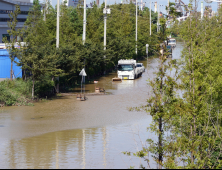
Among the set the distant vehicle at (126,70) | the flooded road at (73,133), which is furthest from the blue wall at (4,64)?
the distant vehicle at (126,70)

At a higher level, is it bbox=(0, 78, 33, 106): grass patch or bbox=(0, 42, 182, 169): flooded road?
bbox=(0, 78, 33, 106): grass patch

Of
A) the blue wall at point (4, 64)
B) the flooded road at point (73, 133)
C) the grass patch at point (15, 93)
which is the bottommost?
the flooded road at point (73, 133)

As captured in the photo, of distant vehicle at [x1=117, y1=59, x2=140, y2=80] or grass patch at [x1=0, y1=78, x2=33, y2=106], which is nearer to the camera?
grass patch at [x1=0, y1=78, x2=33, y2=106]

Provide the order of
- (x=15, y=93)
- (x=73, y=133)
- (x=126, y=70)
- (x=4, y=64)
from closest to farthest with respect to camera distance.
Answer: (x=73, y=133), (x=15, y=93), (x=4, y=64), (x=126, y=70)

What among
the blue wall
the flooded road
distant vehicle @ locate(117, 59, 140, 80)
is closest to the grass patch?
the flooded road

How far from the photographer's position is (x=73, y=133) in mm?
18625

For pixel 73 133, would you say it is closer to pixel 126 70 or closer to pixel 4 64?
pixel 4 64

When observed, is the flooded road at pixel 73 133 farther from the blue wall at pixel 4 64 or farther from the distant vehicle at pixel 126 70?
the distant vehicle at pixel 126 70

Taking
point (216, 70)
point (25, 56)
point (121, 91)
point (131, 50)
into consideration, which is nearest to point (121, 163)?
point (216, 70)

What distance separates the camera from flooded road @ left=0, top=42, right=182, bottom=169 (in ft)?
46.1

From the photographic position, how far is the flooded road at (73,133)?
1405 centimetres

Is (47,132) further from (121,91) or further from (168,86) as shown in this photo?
(121,91)

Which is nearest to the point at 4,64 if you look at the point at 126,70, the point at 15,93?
the point at 15,93

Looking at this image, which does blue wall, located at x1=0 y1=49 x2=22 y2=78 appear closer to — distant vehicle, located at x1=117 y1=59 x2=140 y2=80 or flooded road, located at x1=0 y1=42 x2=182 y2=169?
flooded road, located at x1=0 y1=42 x2=182 y2=169
